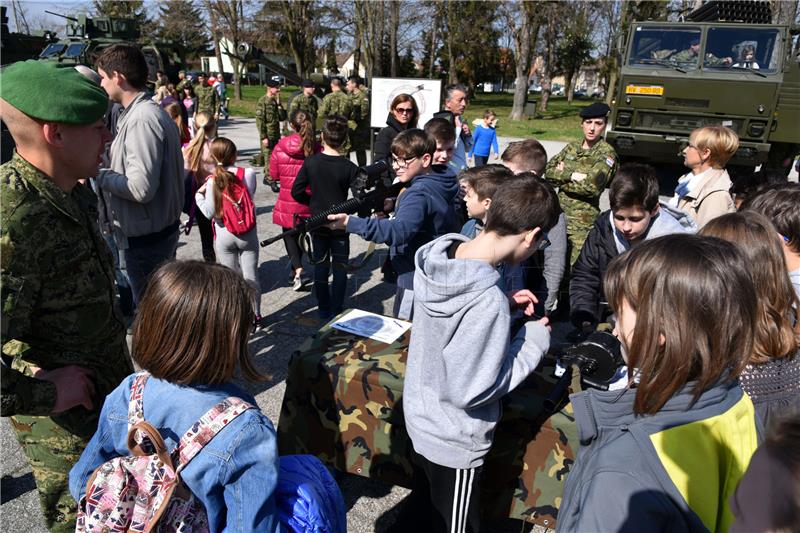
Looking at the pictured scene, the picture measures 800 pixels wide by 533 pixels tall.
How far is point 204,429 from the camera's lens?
1.35 metres

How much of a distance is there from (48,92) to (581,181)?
3920mm

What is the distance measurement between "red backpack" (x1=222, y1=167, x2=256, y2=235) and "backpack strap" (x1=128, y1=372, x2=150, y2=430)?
9.23 ft

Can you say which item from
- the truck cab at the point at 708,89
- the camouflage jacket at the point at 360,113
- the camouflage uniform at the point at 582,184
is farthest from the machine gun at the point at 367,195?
the truck cab at the point at 708,89

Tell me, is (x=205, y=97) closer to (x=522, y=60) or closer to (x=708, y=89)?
(x=708, y=89)

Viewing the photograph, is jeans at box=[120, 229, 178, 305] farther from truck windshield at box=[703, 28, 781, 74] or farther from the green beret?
truck windshield at box=[703, 28, 781, 74]

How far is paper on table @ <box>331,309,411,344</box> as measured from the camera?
273cm

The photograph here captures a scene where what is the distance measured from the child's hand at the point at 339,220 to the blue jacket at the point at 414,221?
1.0 inches

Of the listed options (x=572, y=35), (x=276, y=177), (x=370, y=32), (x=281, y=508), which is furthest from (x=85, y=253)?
(x=572, y=35)

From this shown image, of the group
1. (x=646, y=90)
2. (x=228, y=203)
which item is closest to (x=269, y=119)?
(x=228, y=203)

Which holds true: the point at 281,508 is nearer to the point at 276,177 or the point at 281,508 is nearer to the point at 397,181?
the point at 397,181

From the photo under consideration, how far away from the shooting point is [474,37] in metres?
40.0

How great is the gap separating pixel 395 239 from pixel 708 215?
243cm

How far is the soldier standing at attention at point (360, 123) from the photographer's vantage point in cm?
1075

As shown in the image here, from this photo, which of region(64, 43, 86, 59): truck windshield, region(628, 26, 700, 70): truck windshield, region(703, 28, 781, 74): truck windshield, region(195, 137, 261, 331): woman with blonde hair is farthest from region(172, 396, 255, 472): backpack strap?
region(64, 43, 86, 59): truck windshield
